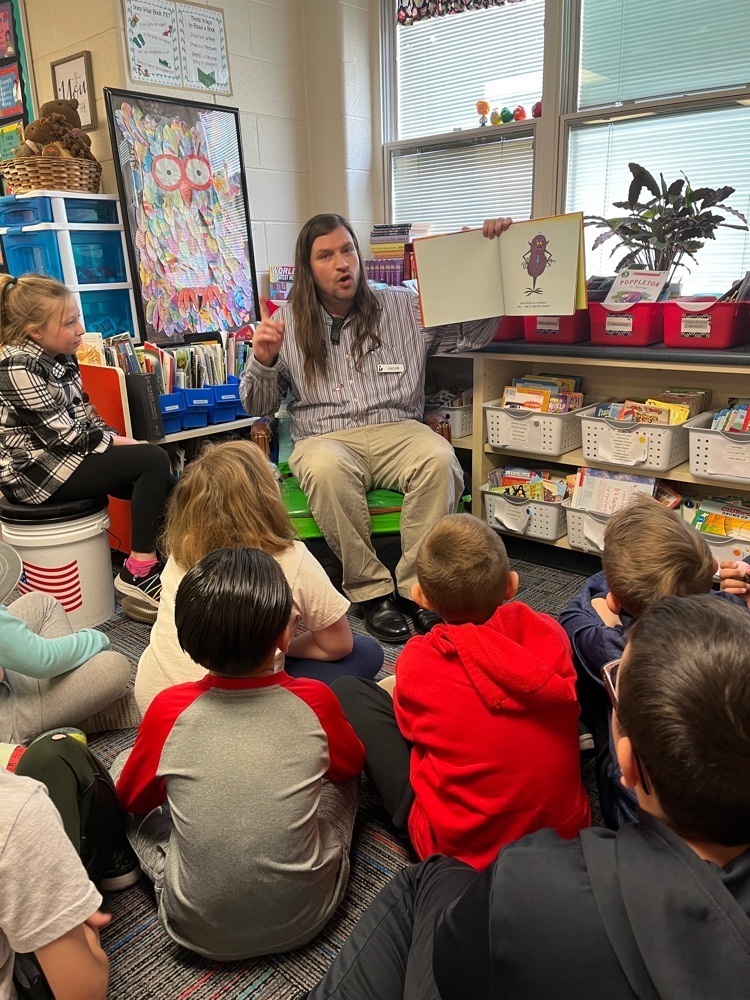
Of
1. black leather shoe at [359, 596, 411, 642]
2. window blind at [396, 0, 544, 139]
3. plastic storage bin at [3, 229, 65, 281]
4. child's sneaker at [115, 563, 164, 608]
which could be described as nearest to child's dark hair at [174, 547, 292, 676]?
black leather shoe at [359, 596, 411, 642]

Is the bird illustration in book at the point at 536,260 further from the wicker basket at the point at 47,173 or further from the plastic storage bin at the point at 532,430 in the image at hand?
the wicker basket at the point at 47,173

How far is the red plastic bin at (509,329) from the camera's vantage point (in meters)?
2.74

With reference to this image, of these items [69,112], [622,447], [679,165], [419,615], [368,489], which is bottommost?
[419,615]

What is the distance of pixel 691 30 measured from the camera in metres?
2.66

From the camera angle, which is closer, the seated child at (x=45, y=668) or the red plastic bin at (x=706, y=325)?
the seated child at (x=45, y=668)

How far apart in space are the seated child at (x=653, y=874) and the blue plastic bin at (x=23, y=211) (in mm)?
2886

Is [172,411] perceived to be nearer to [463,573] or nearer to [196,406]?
[196,406]

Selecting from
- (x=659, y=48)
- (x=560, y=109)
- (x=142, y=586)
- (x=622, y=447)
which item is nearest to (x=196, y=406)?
(x=142, y=586)

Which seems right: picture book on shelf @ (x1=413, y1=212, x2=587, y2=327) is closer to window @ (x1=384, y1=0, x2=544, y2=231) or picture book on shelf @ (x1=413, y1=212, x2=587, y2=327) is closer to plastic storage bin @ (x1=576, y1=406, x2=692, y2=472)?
Answer: plastic storage bin @ (x1=576, y1=406, x2=692, y2=472)

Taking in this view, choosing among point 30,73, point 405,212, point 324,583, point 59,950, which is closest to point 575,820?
point 324,583

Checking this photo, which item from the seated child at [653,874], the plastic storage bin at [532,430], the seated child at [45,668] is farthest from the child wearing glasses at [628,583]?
the plastic storage bin at [532,430]

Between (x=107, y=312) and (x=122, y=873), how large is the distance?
2.34 metres

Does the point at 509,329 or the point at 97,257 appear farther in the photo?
the point at 97,257

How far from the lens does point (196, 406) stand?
9.61 ft
